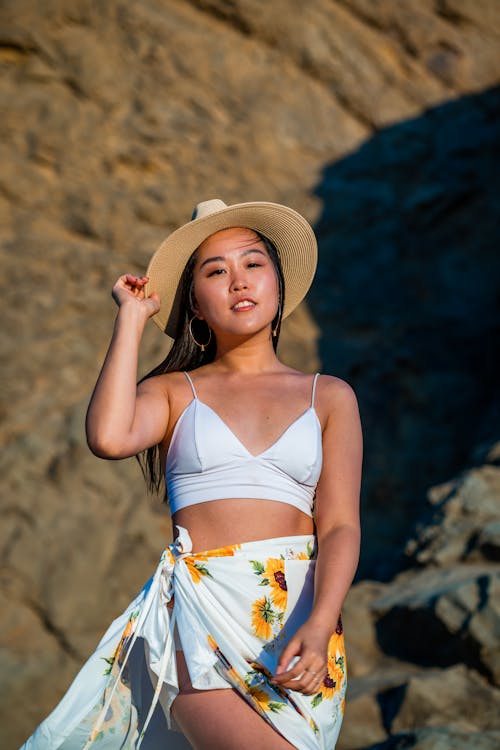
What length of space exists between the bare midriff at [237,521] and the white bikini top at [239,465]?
0.02 meters

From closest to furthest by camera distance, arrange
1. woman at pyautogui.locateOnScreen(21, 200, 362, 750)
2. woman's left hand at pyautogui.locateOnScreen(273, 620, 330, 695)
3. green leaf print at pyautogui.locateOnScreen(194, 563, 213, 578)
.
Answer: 1. woman's left hand at pyautogui.locateOnScreen(273, 620, 330, 695)
2. woman at pyautogui.locateOnScreen(21, 200, 362, 750)
3. green leaf print at pyautogui.locateOnScreen(194, 563, 213, 578)

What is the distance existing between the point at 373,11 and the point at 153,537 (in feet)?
12.3

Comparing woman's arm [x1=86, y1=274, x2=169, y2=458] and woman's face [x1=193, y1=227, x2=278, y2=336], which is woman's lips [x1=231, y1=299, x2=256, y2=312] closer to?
woman's face [x1=193, y1=227, x2=278, y2=336]

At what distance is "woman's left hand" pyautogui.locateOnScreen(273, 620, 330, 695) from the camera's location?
1730 millimetres

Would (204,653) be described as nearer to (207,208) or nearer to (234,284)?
(234,284)

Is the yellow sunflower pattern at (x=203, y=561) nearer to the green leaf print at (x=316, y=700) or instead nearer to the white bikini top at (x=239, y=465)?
the white bikini top at (x=239, y=465)

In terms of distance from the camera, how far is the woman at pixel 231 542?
1.86 metres

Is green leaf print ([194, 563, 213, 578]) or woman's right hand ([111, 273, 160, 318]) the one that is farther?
woman's right hand ([111, 273, 160, 318])

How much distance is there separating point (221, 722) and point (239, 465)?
0.55 m

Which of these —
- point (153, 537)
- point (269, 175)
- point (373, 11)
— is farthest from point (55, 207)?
point (373, 11)

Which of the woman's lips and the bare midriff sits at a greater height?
the woman's lips

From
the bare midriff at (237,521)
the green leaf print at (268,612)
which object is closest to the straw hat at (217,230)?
the bare midriff at (237,521)

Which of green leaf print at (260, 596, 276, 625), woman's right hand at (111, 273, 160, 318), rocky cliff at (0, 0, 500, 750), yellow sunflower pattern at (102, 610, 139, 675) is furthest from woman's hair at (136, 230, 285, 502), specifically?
rocky cliff at (0, 0, 500, 750)

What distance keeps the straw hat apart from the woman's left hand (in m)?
1.01
